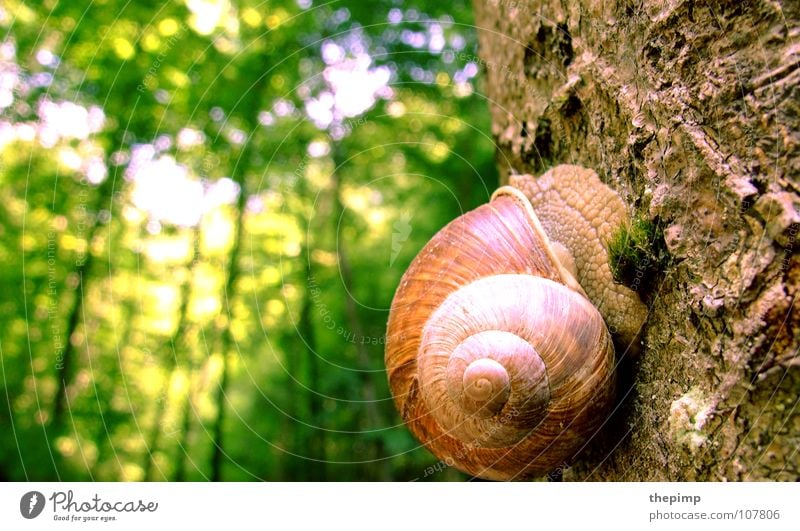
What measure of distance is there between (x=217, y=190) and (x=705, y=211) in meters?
4.08

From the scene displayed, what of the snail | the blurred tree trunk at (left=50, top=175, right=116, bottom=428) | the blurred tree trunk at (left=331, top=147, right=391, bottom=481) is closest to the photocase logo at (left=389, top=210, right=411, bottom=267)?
the blurred tree trunk at (left=331, top=147, right=391, bottom=481)

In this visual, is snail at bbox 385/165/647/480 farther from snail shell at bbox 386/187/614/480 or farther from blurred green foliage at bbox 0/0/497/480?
blurred green foliage at bbox 0/0/497/480

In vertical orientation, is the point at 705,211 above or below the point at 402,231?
below

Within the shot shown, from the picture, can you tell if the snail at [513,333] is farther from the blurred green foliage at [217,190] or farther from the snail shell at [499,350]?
the blurred green foliage at [217,190]

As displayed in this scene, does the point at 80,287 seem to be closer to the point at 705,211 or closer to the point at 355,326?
the point at 355,326

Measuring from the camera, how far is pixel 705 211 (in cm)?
98

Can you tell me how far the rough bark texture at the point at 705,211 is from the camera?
2.82 ft

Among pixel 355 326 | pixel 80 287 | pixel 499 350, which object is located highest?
pixel 80 287

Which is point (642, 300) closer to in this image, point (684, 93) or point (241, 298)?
point (684, 93)

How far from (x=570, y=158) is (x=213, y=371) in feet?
22.4

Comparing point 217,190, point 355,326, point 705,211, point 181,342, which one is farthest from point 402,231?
point 181,342

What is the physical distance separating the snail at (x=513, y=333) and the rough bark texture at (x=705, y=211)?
9cm
